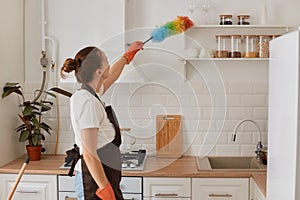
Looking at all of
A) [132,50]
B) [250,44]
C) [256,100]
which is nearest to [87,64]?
[132,50]

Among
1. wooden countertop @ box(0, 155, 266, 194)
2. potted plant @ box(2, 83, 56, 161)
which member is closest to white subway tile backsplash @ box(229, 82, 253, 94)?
wooden countertop @ box(0, 155, 266, 194)

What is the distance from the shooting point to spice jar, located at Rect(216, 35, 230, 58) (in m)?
3.26

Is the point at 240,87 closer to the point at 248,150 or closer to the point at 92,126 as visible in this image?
the point at 248,150

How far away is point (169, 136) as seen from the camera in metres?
3.32

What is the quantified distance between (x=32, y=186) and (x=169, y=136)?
0.98 m

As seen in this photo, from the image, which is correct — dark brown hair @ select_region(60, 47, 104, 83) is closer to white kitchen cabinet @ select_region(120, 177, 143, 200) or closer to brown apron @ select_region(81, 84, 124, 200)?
brown apron @ select_region(81, 84, 124, 200)

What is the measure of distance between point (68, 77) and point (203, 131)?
3.40 feet

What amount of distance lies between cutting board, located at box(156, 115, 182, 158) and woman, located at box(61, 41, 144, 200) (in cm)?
89

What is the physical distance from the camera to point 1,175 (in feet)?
9.71

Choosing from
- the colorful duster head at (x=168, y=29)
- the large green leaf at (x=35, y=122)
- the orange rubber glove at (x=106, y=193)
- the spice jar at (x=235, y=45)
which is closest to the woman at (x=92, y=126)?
the orange rubber glove at (x=106, y=193)

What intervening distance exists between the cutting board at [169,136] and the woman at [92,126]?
0.89 metres

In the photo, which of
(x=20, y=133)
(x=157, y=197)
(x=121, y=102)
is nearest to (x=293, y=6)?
(x=121, y=102)

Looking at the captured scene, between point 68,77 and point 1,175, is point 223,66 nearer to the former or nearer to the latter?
point 68,77

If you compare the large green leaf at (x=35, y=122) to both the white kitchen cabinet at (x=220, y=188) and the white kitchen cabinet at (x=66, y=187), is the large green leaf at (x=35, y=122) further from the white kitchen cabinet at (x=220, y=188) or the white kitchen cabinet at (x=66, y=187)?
the white kitchen cabinet at (x=220, y=188)
